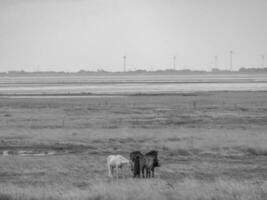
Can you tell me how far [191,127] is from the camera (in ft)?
120

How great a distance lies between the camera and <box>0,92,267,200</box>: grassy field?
1602 cm

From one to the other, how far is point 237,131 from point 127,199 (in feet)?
64.5

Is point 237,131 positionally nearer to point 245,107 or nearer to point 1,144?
point 1,144

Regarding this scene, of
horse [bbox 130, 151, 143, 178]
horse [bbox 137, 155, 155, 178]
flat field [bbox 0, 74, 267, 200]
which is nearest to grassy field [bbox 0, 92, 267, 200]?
flat field [bbox 0, 74, 267, 200]

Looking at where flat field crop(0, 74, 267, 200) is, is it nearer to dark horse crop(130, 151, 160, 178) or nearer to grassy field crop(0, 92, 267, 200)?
grassy field crop(0, 92, 267, 200)

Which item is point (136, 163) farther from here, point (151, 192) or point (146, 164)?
point (151, 192)

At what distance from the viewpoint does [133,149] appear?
2697 cm

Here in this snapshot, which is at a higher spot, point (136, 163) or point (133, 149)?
point (136, 163)

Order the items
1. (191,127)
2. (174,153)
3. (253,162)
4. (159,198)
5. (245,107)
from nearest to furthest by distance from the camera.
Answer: (159,198)
(253,162)
(174,153)
(191,127)
(245,107)

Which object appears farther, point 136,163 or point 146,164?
point 146,164

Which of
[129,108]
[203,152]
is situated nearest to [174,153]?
[203,152]

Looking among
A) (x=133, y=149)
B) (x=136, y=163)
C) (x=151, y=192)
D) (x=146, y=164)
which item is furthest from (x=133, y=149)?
(x=151, y=192)

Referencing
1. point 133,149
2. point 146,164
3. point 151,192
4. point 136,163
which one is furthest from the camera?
point 133,149

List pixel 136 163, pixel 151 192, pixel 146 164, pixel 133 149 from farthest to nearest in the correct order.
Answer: pixel 133 149 → pixel 146 164 → pixel 136 163 → pixel 151 192
